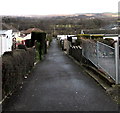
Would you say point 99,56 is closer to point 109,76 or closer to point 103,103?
point 109,76

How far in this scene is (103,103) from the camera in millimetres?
6133

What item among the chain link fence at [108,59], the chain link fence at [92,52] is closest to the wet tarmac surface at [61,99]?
the chain link fence at [108,59]

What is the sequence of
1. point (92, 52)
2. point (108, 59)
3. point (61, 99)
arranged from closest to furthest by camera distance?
point (61, 99) → point (108, 59) → point (92, 52)

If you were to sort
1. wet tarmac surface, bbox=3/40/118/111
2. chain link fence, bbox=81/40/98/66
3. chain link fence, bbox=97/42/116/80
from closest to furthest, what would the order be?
wet tarmac surface, bbox=3/40/118/111, chain link fence, bbox=97/42/116/80, chain link fence, bbox=81/40/98/66

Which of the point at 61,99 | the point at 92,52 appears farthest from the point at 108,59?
the point at 92,52

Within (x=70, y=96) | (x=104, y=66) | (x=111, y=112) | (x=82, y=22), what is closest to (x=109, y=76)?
(x=104, y=66)

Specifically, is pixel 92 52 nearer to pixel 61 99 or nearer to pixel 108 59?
Result: pixel 108 59

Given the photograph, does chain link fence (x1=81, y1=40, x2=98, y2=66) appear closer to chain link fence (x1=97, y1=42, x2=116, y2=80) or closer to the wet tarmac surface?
chain link fence (x1=97, y1=42, x2=116, y2=80)

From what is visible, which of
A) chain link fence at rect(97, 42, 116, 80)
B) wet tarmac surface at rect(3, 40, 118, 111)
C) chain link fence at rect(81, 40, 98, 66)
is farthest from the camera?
chain link fence at rect(81, 40, 98, 66)

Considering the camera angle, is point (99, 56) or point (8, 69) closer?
point (8, 69)

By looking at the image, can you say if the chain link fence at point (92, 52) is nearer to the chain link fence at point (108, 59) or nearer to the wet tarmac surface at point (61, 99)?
the chain link fence at point (108, 59)

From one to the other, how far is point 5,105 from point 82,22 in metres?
90.2

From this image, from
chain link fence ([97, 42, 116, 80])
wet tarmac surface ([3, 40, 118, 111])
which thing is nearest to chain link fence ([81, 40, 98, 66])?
chain link fence ([97, 42, 116, 80])

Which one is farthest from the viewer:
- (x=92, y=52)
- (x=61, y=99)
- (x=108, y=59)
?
(x=92, y=52)
